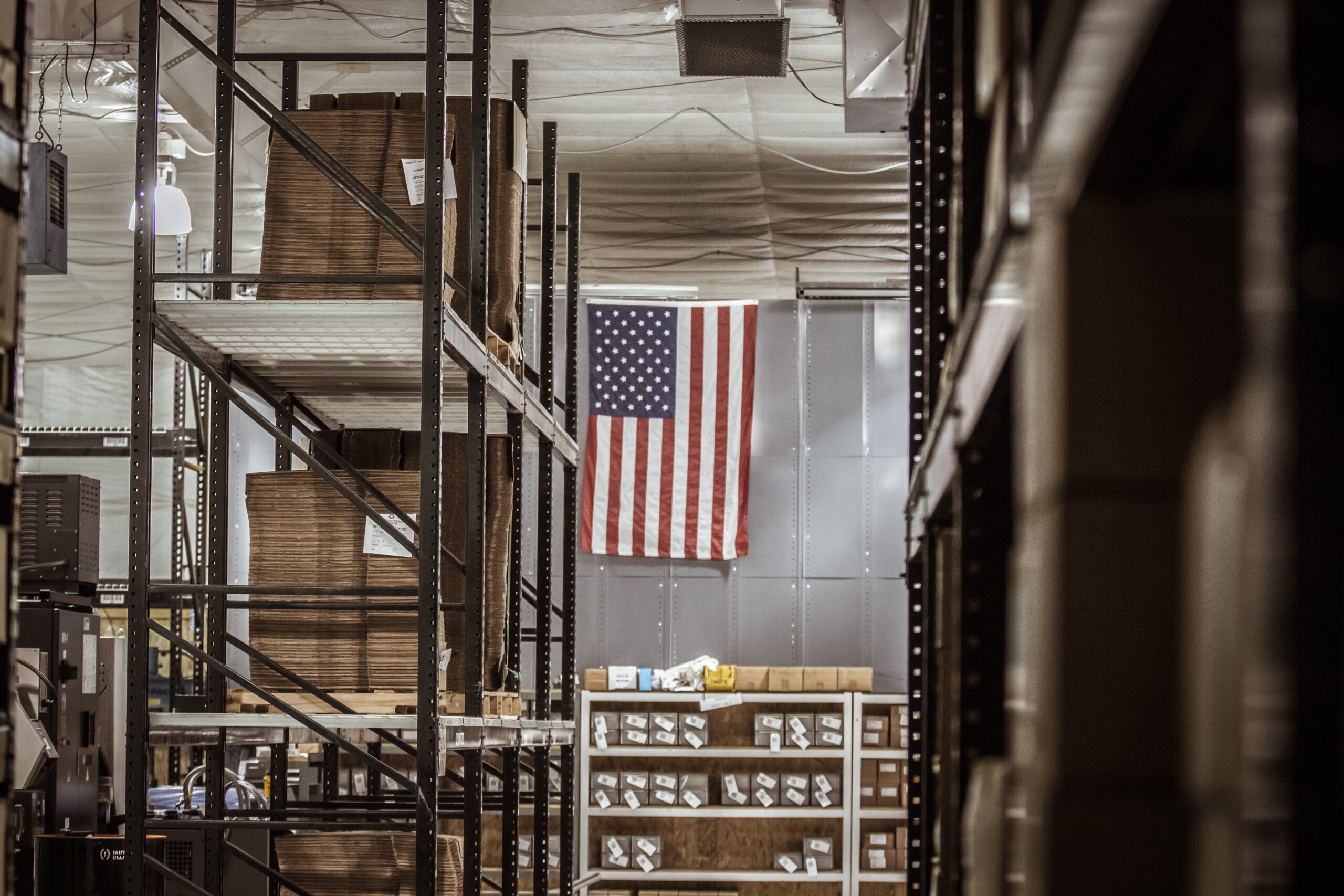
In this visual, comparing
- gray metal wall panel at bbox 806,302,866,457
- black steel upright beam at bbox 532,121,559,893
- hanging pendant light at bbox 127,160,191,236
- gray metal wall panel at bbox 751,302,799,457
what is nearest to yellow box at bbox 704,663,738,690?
gray metal wall panel at bbox 751,302,799,457

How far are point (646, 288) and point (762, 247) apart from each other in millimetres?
1642

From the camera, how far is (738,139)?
8.56 meters

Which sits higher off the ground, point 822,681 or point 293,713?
point 293,713

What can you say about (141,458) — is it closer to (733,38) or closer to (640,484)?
(733,38)

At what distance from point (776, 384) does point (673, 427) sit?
3.36 feet

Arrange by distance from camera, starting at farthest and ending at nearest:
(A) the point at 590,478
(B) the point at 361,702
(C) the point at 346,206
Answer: (A) the point at 590,478 < (C) the point at 346,206 < (B) the point at 361,702

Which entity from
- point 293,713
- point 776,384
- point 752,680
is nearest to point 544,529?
point 293,713

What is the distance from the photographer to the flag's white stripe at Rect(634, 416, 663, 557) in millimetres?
11633

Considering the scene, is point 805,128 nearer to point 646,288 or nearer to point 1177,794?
point 646,288

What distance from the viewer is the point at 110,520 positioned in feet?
47.9

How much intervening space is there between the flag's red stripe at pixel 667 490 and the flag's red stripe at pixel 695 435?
125 millimetres

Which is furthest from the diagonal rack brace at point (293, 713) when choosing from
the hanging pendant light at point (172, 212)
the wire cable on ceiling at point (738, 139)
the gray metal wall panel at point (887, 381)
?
the gray metal wall panel at point (887, 381)

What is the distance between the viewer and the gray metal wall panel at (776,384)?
471 inches

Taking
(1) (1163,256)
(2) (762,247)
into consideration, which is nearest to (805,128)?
(2) (762,247)
